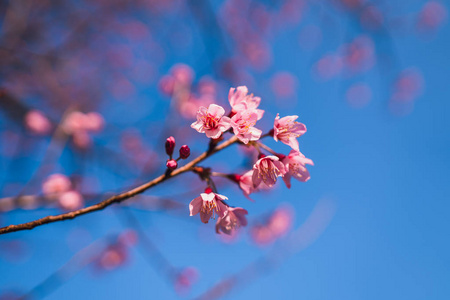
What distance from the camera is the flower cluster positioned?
44.3 inches

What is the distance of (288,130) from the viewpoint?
4.40 ft

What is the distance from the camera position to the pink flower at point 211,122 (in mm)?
1101

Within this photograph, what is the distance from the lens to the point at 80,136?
3.68 m

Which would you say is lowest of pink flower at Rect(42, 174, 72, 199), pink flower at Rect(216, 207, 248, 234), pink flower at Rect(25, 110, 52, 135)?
pink flower at Rect(216, 207, 248, 234)

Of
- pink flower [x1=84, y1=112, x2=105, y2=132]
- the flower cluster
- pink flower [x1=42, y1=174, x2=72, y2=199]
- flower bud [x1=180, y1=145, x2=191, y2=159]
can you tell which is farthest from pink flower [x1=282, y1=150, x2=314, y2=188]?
pink flower [x1=84, y1=112, x2=105, y2=132]

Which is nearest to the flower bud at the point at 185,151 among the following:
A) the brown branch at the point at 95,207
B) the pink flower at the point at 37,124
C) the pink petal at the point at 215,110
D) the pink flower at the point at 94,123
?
the brown branch at the point at 95,207

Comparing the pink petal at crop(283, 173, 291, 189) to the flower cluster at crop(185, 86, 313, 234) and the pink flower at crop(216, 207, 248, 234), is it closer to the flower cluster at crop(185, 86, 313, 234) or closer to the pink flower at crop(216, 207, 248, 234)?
the flower cluster at crop(185, 86, 313, 234)

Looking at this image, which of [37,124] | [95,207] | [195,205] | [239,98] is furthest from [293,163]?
[37,124]

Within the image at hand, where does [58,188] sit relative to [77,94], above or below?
below

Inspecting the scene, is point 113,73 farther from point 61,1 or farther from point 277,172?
point 277,172

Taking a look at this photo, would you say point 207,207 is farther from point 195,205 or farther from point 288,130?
point 288,130

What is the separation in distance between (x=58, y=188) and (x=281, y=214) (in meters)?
4.09

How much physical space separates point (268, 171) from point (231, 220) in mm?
357

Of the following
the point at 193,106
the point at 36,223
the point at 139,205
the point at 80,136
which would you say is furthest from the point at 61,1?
the point at 36,223
